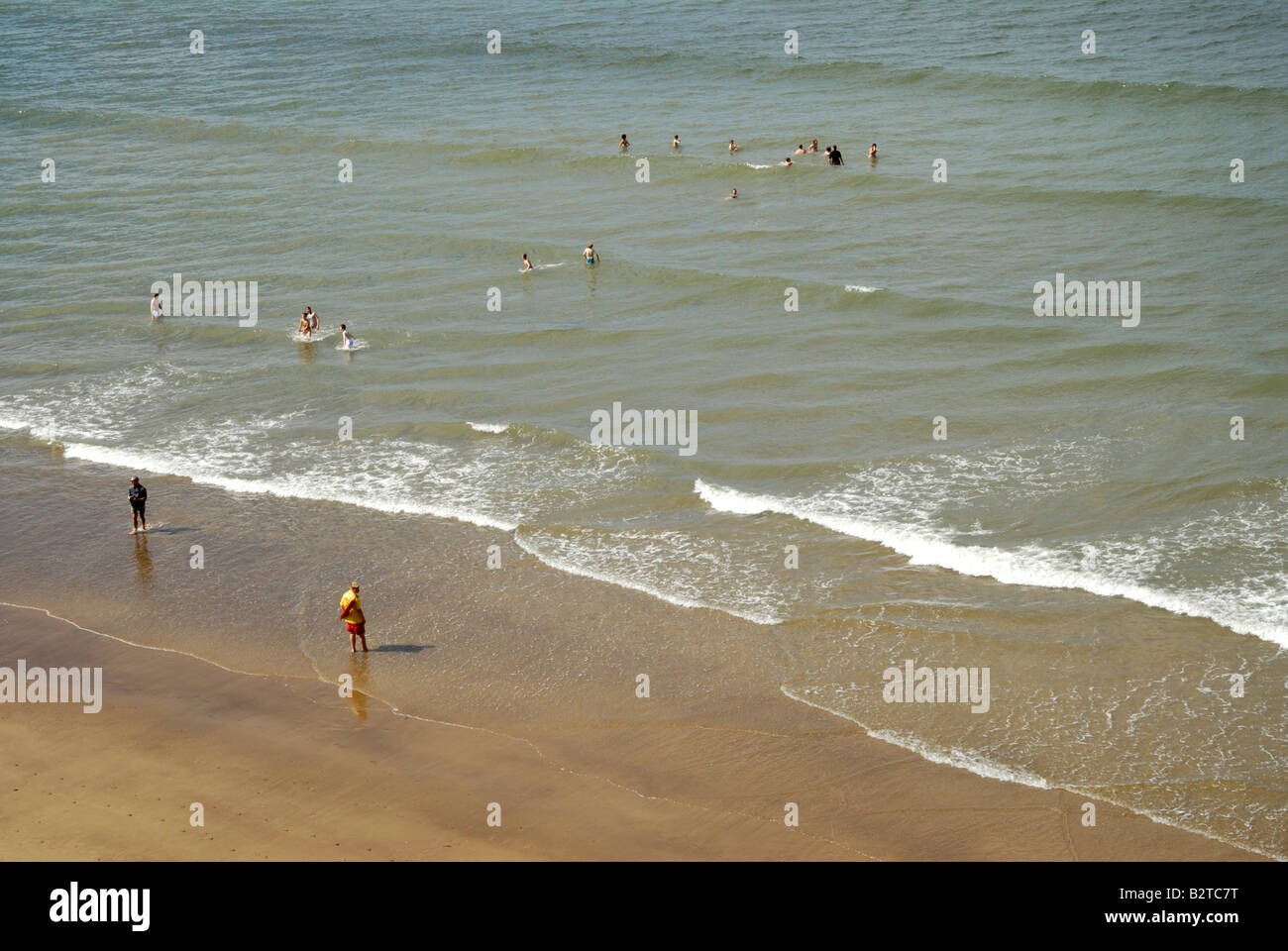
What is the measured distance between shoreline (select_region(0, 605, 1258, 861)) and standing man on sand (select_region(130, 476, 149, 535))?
520cm

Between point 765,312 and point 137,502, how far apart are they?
1504 centimetres

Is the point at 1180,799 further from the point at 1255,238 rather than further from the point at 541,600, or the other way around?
the point at 1255,238

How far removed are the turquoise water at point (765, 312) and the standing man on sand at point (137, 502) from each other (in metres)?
2.11

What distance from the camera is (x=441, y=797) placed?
1512 centimetres

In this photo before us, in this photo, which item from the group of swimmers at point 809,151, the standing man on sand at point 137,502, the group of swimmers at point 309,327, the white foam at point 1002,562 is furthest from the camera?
the group of swimmers at point 809,151

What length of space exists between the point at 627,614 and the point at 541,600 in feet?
4.48

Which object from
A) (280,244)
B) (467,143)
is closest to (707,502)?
(280,244)

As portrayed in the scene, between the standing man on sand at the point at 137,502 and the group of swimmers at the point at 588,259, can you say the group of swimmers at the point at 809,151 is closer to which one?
the group of swimmers at the point at 588,259

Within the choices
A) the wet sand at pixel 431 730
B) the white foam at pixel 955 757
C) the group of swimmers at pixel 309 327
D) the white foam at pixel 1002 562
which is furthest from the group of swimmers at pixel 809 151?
the white foam at pixel 955 757

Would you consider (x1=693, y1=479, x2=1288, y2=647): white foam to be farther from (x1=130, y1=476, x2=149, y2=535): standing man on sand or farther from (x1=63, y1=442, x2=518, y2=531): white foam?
(x1=130, y1=476, x2=149, y2=535): standing man on sand

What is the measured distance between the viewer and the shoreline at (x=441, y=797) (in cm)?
1411

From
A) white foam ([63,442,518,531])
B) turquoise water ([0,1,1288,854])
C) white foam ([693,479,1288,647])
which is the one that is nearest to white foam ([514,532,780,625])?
turquoise water ([0,1,1288,854])

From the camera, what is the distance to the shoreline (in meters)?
14.1

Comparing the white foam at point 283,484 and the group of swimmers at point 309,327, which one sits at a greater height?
the group of swimmers at point 309,327
